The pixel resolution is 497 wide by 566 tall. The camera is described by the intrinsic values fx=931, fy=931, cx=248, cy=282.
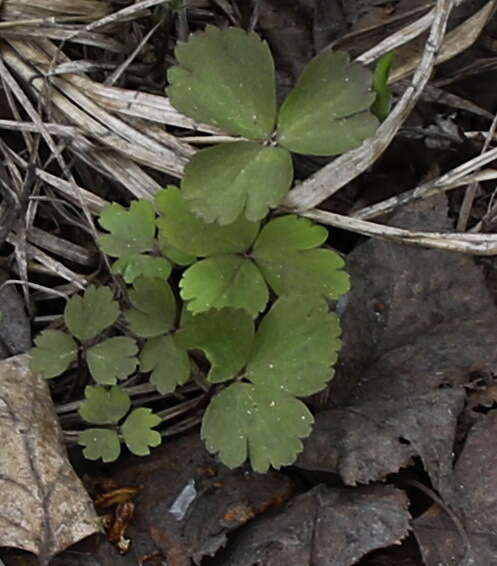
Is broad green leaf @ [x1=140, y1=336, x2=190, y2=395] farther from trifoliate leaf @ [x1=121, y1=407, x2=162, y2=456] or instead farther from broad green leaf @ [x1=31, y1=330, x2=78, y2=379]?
broad green leaf @ [x1=31, y1=330, x2=78, y2=379]

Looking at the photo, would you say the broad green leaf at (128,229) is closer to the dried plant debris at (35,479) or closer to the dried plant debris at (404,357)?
the dried plant debris at (35,479)

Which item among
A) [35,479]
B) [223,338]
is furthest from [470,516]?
[35,479]

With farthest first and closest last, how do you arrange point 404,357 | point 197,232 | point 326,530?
point 404,357, point 197,232, point 326,530

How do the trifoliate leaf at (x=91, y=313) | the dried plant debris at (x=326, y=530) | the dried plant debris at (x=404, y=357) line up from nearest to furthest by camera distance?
1. the dried plant debris at (x=326, y=530)
2. the dried plant debris at (x=404, y=357)
3. the trifoliate leaf at (x=91, y=313)

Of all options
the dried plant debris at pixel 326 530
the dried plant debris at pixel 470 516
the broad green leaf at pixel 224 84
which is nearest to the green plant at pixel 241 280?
the broad green leaf at pixel 224 84

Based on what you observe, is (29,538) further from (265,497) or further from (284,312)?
(284,312)

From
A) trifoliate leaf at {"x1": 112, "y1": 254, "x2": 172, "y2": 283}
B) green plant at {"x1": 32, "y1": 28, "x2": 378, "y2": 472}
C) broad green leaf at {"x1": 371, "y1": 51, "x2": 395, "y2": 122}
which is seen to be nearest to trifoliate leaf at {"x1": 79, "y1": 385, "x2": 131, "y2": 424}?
green plant at {"x1": 32, "y1": 28, "x2": 378, "y2": 472}

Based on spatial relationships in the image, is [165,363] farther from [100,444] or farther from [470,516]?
[470,516]
